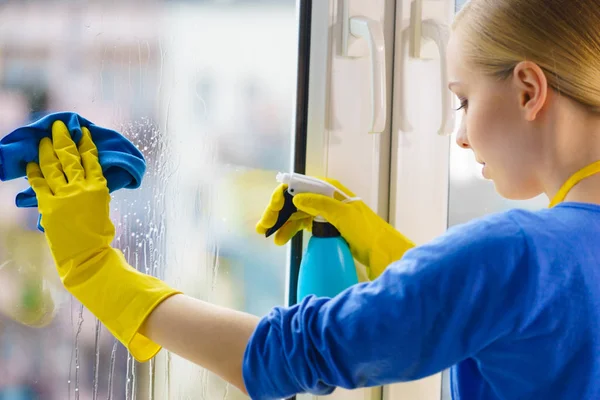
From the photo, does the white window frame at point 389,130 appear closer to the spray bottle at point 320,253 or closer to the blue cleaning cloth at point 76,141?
the spray bottle at point 320,253

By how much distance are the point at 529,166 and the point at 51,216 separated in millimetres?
502

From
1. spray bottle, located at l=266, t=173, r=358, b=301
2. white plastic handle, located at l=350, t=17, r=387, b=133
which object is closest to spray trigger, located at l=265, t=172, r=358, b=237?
spray bottle, located at l=266, t=173, r=358, b=301

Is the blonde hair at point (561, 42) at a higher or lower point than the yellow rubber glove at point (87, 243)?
higher

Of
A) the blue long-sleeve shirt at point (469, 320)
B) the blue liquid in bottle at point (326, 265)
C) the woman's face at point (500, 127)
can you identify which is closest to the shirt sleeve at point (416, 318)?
the blue long-sleeve shirt at point (469, 320)

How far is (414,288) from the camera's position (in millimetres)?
586

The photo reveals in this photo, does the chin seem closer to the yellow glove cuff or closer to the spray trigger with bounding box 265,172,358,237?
the spray trigger with bounding box 265,172,358,237

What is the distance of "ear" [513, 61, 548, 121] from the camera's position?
26.1 inches

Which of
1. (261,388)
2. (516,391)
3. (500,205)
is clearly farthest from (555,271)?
(500,205)

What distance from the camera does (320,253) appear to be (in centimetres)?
88

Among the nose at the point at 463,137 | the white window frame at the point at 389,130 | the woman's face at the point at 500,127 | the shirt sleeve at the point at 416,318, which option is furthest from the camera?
the white window frame at the point at 389,130

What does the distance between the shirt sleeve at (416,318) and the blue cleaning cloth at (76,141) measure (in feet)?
0.85

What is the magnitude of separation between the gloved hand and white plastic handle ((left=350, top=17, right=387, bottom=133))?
0.36 feet

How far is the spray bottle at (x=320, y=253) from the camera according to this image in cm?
88

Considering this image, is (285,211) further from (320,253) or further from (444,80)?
(444,80)
